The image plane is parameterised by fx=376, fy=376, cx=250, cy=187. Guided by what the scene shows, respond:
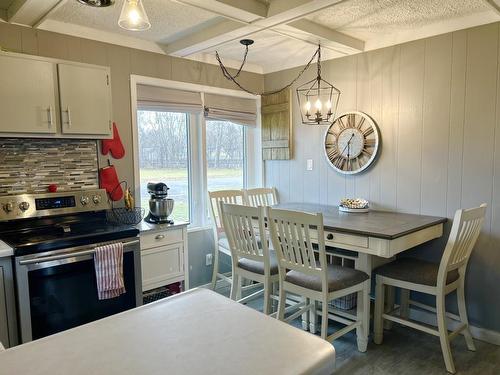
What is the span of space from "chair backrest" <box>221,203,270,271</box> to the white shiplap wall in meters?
1.11

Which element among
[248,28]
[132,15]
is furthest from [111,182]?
[132,15]

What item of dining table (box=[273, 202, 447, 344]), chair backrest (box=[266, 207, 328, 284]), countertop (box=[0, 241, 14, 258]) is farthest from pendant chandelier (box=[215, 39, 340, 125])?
countertop (box=[0, 241, 14, 258])

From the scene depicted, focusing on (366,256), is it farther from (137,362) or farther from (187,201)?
(137,362)

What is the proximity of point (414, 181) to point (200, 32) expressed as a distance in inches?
77.9

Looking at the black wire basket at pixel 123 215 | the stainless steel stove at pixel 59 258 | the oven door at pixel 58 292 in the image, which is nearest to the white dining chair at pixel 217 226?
the black wire basket at pixel 123 215

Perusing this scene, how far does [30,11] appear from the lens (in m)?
2.21

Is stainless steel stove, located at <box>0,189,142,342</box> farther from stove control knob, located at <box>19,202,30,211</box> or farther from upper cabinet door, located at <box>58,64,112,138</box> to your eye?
upper cabinet door, located at <box>58,64,112,138</box>

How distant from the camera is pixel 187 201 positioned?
3572 millimetres

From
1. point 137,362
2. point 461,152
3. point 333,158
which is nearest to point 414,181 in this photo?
point 461,152

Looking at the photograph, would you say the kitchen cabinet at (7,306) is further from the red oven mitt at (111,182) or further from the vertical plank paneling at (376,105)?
the vertical plank paneling at (376,105)

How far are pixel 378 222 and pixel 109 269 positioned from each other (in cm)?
181

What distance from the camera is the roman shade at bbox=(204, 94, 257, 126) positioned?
3527mm

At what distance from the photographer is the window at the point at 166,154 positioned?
3.21 meters

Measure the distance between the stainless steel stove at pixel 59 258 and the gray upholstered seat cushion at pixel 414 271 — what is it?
169 cm
